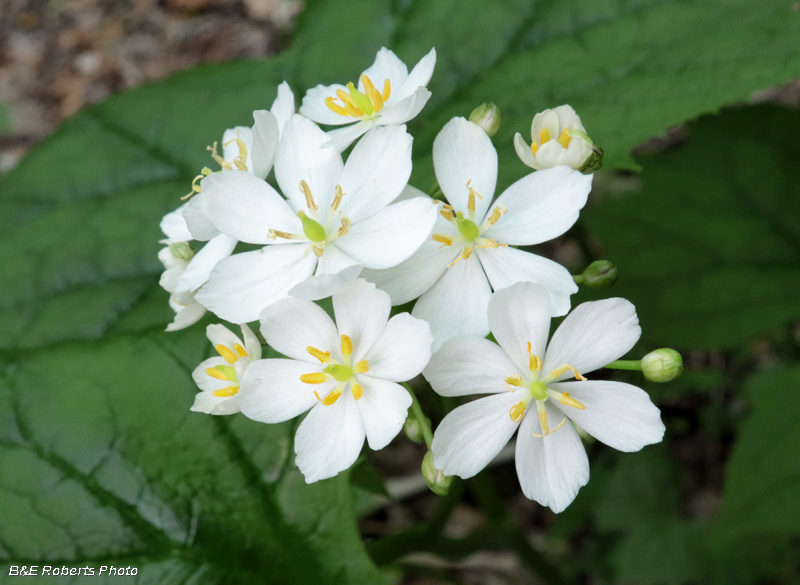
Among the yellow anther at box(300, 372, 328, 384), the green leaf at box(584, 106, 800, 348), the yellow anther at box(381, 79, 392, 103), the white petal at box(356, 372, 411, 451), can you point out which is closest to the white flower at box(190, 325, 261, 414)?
the yellow anther at box(300, 372, 328, 384)

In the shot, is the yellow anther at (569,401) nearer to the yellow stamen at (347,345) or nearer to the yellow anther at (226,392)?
the yellow stamen at (347,345)

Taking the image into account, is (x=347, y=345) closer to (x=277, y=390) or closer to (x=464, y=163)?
(x=277, y=390)

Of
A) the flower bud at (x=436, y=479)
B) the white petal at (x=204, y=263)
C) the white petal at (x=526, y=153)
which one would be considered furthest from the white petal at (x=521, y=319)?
the white petal at (x=204, y=263)

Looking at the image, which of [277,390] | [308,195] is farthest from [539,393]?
[308,195]

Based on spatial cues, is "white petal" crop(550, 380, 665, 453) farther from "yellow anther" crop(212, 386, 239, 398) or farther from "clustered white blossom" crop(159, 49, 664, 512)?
"yellow anther" crop(212, 386, 239, 398)

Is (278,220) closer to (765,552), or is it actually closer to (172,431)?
(172,431)
